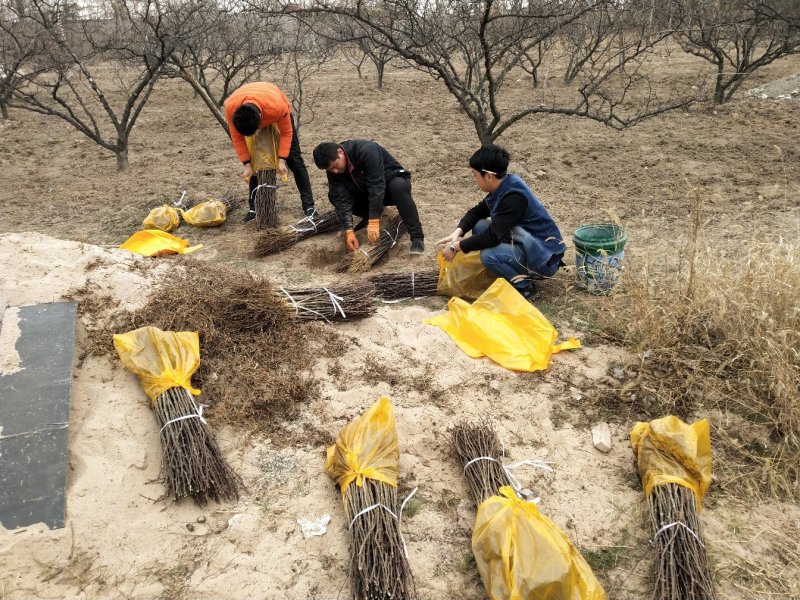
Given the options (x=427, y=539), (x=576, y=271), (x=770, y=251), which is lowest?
(x=427, y=539)

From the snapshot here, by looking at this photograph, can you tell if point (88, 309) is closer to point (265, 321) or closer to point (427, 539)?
point (265, 321)

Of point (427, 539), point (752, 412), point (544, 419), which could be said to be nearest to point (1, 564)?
point (427, 539)

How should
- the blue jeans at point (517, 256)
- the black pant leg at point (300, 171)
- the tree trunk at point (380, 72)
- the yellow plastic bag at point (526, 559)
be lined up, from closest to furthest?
the yellow plastic bag at point (526, 559), the blue jeans at point (517, 256), the black pant leg at point (300, 171), the tree trunk at point (380, 72)

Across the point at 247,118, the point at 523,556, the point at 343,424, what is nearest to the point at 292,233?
the point at 247,118

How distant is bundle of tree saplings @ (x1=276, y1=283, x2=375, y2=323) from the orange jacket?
197cm

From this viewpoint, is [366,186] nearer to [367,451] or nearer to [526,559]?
[367,451]

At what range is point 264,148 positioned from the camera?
530cm

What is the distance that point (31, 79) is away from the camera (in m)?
6.79

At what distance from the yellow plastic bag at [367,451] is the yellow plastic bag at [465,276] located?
5.38 ft

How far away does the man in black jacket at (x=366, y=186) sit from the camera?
457cm

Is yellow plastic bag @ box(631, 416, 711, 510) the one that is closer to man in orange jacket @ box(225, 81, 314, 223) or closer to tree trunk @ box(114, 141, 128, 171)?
man in orange jacket @ box(225, 81, 314, 223)

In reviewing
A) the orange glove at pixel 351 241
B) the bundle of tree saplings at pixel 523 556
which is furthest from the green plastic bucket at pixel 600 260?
the bundle of tree saplings at pixel 523 556

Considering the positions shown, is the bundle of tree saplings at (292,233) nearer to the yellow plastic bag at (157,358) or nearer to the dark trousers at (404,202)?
the dark trousers at (404,202)

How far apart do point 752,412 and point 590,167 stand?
4097 mm
